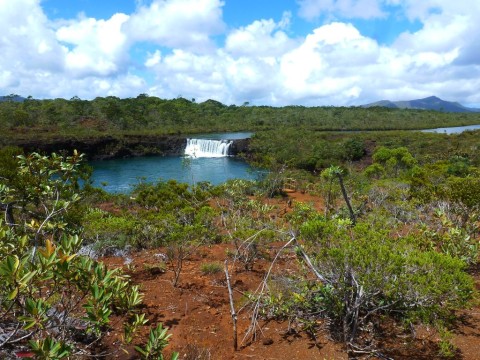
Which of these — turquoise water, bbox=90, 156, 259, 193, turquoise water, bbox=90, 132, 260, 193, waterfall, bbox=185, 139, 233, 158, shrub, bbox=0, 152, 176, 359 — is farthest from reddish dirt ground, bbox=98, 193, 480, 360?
waterfall, bbox=185, 139, 233, 158

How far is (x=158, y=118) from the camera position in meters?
52.8

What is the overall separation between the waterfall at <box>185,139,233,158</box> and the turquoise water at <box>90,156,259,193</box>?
1.39 m

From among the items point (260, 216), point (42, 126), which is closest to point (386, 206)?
point (260, 216)

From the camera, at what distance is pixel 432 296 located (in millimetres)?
3105

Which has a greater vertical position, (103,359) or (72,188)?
(72,188)

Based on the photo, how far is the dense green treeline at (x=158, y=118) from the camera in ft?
142

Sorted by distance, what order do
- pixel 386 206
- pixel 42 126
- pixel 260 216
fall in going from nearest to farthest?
pixel 386 206 < pixel 260 216 < pixel 42 126

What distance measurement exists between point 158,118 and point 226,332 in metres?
51.0

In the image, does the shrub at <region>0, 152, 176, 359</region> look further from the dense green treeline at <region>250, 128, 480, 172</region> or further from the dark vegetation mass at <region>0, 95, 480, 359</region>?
the dense green treeline at <region>250, 128, 480, 172</region>

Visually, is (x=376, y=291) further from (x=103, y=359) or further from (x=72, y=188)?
(x=72, y=188)

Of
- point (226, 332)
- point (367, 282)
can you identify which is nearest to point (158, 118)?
point (226, 332)

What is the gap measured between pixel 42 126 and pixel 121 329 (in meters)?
43.3

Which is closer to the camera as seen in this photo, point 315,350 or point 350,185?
point 315,350

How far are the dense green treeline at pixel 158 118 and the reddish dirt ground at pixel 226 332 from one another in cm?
3695
